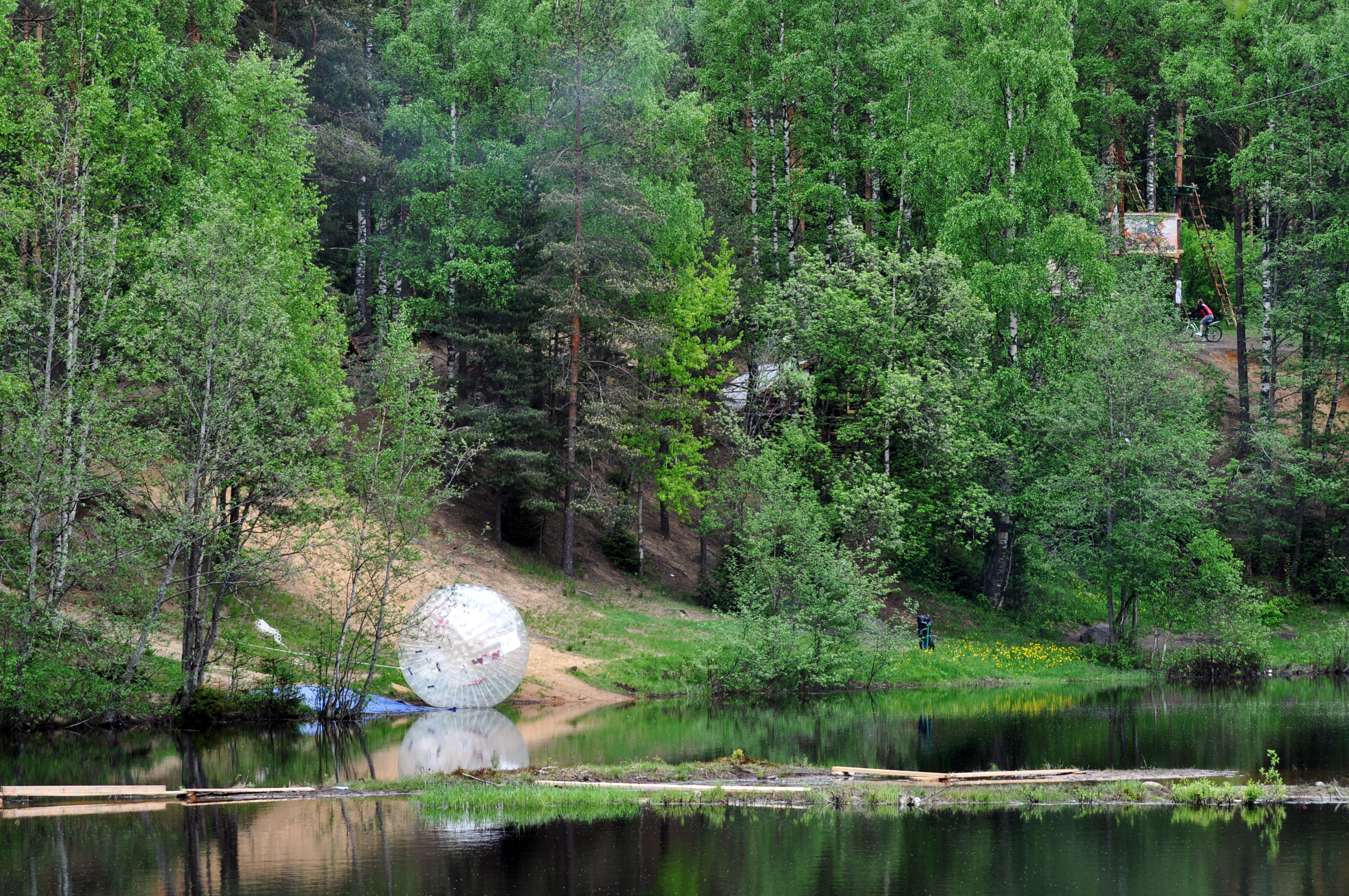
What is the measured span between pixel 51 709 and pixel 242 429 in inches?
260

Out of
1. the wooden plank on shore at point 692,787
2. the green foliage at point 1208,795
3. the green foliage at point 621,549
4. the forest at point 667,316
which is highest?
the forest at point 667,316

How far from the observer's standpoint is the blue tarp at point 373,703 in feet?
91.7

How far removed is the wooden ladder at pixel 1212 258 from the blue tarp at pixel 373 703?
131ft

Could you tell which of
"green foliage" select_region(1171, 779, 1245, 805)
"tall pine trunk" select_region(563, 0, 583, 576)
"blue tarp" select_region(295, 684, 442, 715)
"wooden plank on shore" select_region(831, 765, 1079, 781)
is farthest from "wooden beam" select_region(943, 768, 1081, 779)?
"tall pine trunk" select_region(563, 0, 583, 576)

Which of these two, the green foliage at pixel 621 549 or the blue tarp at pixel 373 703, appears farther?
the green foliage at pixel 621 549

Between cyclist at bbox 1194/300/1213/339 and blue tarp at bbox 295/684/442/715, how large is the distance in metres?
35.6

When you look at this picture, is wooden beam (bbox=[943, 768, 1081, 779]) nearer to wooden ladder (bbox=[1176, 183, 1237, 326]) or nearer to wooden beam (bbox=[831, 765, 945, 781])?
wooden beam (bbox=[831, 765, 945, 781])

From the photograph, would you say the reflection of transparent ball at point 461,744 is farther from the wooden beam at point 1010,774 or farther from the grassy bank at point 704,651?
the wooden beam at point 1010,774

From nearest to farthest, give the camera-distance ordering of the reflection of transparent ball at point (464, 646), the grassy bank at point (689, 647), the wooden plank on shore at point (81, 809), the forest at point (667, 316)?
the wooden plank on shore at point (81, 809), the forest at point (667, 316), the reflection of transparent ball at point (464, 646), the grassy bank at point (689, 647)

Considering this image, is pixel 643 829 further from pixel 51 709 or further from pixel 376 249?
pixel 376 249

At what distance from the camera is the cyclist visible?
50.7 meters

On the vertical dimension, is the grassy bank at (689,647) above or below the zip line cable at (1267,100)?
below

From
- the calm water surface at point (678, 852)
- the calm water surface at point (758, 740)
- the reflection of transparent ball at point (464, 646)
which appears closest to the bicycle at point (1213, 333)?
the calm water surface at point (758, 740)

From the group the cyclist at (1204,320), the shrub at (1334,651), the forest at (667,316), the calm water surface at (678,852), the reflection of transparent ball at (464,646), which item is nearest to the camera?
the calm water surface at (678,852)
